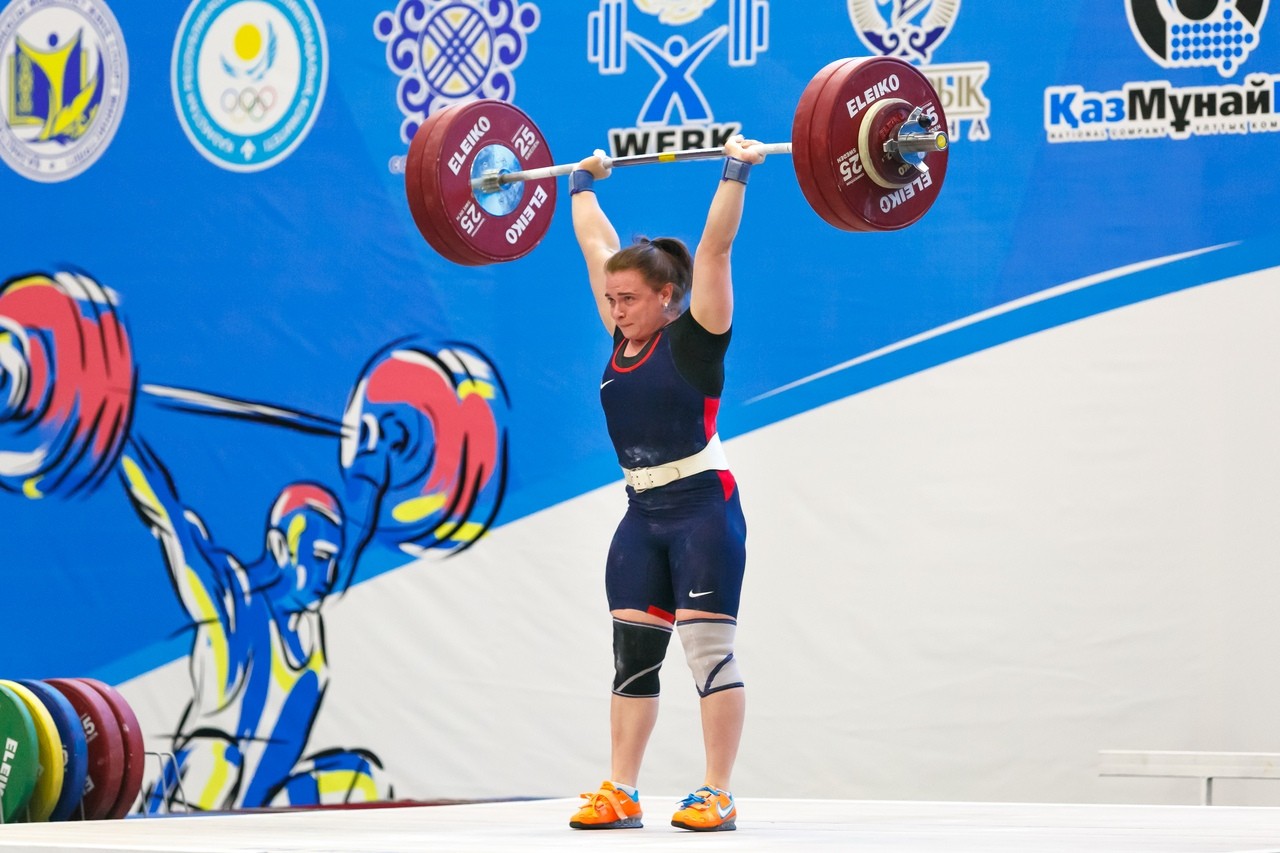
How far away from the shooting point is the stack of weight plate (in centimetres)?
337

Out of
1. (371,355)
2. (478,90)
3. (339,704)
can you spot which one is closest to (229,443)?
(371,355)

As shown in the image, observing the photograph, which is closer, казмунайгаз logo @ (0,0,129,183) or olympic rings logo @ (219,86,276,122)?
olympic rings logo @ (219,86,276,122)

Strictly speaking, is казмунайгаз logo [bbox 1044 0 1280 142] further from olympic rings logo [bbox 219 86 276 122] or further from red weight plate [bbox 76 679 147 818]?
red weight plate [bbox 76 679 147 818]

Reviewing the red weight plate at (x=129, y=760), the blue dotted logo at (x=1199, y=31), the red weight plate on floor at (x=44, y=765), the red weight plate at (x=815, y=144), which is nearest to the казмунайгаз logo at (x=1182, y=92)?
the blue dotted logo at (x=1199, y=31)

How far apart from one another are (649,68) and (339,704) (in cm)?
221

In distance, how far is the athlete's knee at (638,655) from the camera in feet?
9.60

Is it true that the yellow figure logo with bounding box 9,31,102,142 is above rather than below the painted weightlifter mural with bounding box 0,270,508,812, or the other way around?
above

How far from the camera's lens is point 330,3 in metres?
5.25

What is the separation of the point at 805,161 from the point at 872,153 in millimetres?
130

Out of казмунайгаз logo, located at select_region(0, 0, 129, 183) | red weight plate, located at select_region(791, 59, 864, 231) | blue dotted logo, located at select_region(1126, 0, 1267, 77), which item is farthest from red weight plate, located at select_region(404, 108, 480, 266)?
казмунайгаз logo, located at select_region(0, 0, 129, 183)

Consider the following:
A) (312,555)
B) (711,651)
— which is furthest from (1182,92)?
(312,555)

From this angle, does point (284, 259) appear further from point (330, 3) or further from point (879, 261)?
point (879, 261)

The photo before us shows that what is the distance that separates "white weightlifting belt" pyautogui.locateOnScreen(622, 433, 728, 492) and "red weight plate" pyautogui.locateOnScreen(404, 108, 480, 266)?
2.90ft

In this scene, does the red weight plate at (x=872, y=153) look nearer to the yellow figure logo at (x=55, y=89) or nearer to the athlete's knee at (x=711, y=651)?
the athlete's knee at (x=711, y=651)
